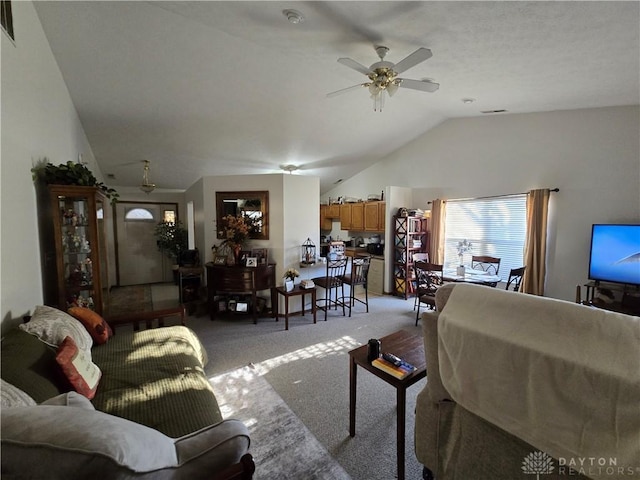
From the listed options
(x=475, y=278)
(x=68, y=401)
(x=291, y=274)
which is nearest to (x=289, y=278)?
(x=291, y=274)

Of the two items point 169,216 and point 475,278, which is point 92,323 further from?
point 169,216

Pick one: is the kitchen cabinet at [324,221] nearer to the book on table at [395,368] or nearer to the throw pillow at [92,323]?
the throw pillow at [92,323]

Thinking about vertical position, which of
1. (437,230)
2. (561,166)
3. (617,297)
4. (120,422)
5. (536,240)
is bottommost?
(617,297)

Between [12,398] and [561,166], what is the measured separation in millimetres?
5742

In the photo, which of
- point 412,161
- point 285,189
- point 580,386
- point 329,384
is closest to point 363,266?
point 285,189

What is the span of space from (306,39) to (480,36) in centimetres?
152

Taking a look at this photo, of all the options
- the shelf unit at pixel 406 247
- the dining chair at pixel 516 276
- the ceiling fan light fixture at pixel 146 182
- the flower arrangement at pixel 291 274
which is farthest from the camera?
the shelf unit at pixel 406 247

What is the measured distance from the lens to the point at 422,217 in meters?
5.68

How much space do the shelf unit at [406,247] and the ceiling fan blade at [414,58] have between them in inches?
132

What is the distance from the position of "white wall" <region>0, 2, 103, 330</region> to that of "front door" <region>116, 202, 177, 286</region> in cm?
417

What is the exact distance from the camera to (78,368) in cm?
167

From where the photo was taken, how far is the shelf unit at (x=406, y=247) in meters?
5.55

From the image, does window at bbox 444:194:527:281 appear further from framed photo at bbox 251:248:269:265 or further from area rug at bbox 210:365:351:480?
area rug at bbox 210:365:351:480

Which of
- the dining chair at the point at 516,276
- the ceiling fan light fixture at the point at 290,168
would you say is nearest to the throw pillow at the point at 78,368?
the dining chair at the point at 516,276
